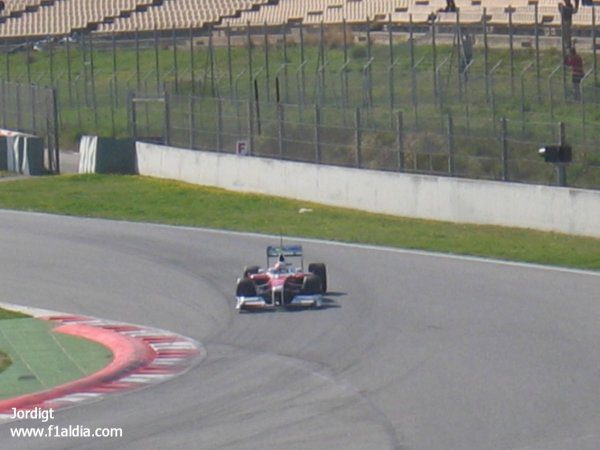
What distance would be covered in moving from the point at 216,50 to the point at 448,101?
1929 centimetres

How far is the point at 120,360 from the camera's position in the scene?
483 inches

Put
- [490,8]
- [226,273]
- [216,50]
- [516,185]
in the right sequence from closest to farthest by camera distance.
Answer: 1. [226,273]
2. [516,185]
3. [490,8]
4. [216,50]

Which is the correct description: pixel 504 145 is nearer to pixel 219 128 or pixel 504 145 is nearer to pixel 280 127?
pixel 280 127

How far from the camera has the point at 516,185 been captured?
924 inches

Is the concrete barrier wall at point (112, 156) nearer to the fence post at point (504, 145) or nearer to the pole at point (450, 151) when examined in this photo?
the pole at point (450, 151)

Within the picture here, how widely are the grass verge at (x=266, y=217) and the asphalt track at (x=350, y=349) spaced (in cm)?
130

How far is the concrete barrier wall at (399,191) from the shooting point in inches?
884

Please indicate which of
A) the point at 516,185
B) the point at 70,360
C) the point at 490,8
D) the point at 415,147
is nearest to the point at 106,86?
the point at 490,8

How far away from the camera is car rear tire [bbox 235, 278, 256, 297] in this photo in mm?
14984

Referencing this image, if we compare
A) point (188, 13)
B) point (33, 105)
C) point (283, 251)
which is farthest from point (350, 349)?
point (188, 13)

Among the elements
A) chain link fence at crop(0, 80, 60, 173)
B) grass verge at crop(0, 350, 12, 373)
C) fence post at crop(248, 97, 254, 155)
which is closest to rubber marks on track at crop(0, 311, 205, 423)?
grass verge at crop(0, 350, 12, 373)

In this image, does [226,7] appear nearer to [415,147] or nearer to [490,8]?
[490,8]

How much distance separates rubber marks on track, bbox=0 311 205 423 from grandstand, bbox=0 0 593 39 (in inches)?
1402

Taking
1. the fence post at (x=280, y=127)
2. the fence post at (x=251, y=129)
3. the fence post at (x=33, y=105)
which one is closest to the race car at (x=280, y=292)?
the fence post at (x=280, y=127)
